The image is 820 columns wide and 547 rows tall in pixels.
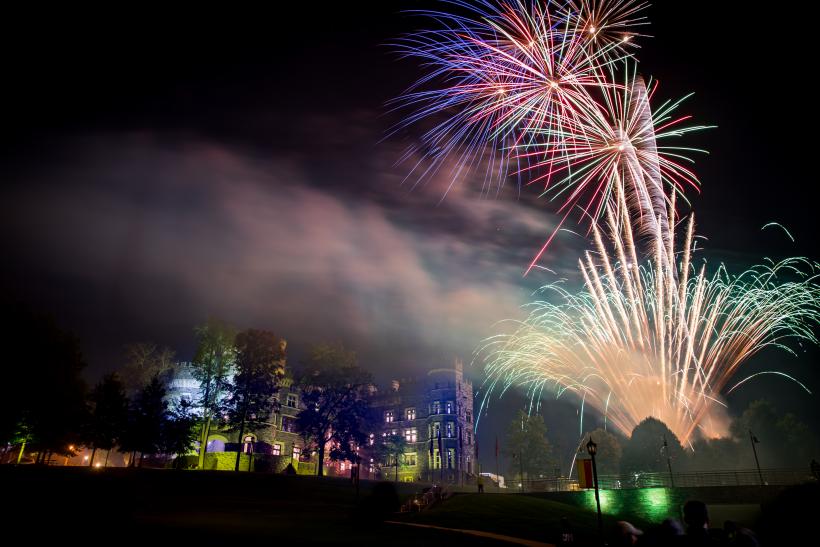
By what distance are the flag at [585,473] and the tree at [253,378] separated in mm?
35757

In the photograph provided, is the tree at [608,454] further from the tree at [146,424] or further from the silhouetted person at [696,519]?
the silhouetted person at [696,519]

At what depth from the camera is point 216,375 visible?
60188mm

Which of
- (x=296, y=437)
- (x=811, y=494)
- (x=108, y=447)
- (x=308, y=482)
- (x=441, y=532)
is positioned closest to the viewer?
(x=811, y=494)

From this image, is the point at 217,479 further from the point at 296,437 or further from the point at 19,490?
the point at 296,437

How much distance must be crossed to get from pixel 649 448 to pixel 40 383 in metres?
59.7

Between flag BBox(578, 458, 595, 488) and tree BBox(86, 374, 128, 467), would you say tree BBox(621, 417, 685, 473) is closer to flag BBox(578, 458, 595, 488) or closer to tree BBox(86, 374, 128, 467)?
flag BBox(578, 458, 595, 488)

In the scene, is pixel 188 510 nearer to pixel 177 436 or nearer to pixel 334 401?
pixel 177 436

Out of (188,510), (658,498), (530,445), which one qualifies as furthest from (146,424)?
(530,445)

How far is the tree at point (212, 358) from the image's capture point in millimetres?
59625

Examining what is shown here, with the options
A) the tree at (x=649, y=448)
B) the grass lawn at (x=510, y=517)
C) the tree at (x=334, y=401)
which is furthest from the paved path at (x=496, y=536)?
the tree at (x=649, y=448)

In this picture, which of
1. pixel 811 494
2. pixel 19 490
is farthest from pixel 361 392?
pixel 811 494

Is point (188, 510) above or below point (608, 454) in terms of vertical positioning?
below

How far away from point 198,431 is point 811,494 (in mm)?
65738

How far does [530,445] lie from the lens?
275ft
